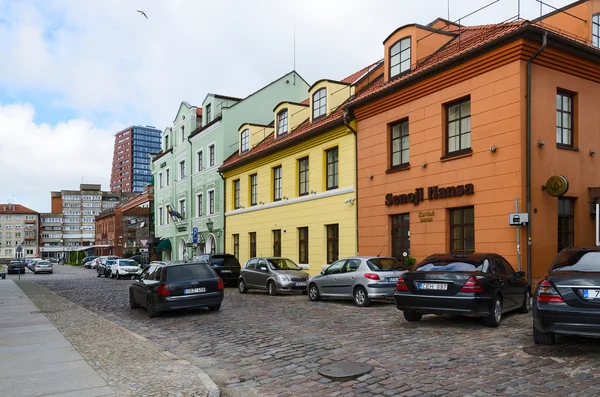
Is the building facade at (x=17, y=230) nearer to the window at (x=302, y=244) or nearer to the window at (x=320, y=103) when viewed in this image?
the window at (x=302, y=244)

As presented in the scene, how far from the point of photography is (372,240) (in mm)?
19812

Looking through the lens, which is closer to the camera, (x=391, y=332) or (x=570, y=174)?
(x=391, y=332)

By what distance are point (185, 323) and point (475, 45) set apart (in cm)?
1142

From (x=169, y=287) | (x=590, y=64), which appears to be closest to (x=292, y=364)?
(x=169, y=287)

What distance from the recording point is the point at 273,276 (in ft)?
63.6

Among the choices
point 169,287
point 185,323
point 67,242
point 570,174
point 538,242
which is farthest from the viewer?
point 67,242

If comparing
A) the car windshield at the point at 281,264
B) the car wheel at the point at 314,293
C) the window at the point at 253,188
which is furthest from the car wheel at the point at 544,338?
the window at the point at 253,188

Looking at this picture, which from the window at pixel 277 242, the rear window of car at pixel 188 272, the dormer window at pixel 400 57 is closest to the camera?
the rear window of car at pixel 188 272

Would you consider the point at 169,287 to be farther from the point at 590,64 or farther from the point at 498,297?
the point at 590,64

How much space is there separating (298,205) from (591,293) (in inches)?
730

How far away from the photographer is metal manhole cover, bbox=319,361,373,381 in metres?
6.72

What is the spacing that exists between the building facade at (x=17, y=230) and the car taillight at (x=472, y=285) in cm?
16584

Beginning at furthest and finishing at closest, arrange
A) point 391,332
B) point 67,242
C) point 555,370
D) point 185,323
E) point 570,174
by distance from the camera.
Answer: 1. point 67,242
2. point 570,174
3. point 185,323
4. point 391,332
5. point 555,370

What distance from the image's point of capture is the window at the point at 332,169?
2272cm
